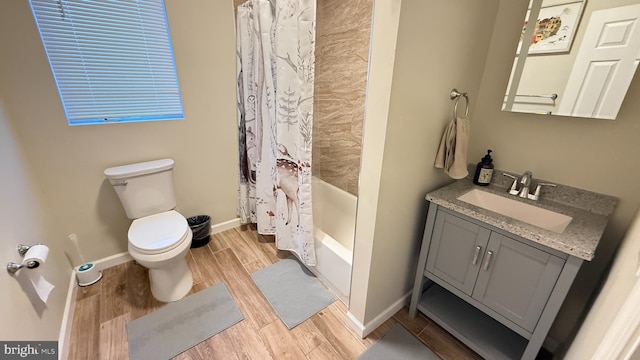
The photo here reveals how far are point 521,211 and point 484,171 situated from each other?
29cm

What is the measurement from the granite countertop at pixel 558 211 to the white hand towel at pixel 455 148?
15cm

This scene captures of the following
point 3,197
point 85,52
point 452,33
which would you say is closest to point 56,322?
point 3,197

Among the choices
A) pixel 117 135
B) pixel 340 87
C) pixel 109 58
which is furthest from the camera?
pixel 340 87

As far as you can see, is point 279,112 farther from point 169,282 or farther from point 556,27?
point 556,27

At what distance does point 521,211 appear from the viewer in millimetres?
1364

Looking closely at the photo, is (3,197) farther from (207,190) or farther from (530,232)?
(530,232)

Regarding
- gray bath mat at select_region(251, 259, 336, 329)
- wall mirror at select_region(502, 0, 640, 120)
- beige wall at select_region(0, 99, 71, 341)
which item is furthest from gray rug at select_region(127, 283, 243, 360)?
wall mirror at select_region(502, 0, 640, 120)

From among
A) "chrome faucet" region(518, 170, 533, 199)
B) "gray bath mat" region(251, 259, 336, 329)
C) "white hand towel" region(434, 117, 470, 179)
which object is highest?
"white hand towel" region(434, 117, 470, 179)

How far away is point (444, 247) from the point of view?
1374 mm

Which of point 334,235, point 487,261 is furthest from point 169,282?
point 487,261

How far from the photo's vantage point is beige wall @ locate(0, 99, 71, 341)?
97 centimetres

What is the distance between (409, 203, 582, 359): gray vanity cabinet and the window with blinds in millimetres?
2095

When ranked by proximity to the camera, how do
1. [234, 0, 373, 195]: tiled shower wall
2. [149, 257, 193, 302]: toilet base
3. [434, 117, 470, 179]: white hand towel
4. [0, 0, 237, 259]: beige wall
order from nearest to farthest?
[434, 117, 470, 179]: white hand towel → [0, 0, 237, 259]: beige wall → [149, 257, 193, 302]: toilet base → [234, 0, 373, 195]: tiled shower wall

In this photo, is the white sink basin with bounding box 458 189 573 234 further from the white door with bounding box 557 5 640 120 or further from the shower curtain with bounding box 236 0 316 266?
the shower curtain with bounding box 236 0 316 266
